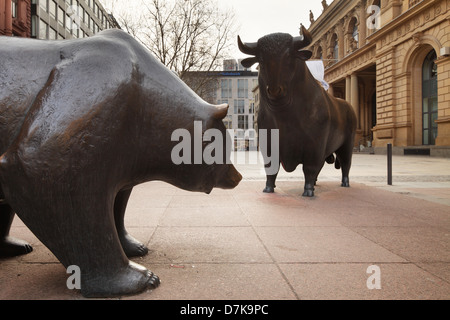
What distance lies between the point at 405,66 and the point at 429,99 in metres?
3.02

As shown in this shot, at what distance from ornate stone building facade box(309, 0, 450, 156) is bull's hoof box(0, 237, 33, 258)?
23.3 metres

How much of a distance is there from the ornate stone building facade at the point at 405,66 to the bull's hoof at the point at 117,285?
23.2m

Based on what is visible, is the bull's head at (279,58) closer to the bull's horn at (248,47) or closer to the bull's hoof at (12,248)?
the bull's horn at (248,47)

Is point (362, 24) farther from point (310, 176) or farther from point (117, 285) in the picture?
point (117, 285)

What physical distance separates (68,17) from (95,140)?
50.5 meters

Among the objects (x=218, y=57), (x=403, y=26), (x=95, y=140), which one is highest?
(x=403, y=26)

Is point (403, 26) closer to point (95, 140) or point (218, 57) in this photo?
point (218, 57)

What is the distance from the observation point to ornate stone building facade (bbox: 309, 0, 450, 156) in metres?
21.7

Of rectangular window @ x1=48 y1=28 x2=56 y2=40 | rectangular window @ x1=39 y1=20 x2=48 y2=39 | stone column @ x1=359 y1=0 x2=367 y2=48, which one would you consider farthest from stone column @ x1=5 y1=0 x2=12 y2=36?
stone column @ x1=359 y1=0 x2=367 y2=48

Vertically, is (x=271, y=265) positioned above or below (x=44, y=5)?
below

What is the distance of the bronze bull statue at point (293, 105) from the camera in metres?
5.27

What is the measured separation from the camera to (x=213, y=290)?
196 centimetres

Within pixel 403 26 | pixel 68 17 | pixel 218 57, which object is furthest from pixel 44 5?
pixel 403 26

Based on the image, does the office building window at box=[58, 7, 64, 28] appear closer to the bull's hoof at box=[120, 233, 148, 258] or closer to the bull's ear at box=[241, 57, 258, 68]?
the bull's ear at box=[241, 57, 258, 68]
